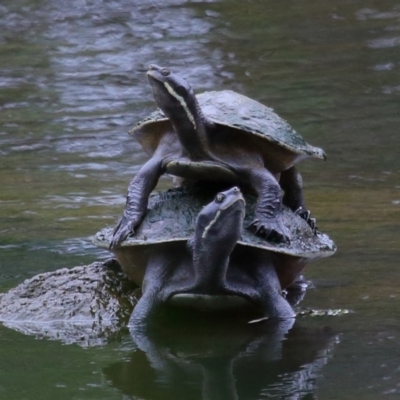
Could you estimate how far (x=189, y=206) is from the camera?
201 inches

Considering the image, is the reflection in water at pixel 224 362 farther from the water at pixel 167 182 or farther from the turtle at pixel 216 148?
the turtle at pixel 216 148

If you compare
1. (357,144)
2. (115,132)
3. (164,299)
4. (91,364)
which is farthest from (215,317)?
(115,132)

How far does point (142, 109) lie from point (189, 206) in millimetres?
6894

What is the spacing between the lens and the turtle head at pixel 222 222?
4.55 meters

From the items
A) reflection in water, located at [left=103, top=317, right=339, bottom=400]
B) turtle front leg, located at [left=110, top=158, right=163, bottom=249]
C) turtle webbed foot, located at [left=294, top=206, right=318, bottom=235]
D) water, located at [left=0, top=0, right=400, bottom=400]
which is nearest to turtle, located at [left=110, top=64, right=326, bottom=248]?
turtle front leg, located at [left=110, top=158, right=163, bottom=249]

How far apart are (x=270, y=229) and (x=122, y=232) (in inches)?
29.3

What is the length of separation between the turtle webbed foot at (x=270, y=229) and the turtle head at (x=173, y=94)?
1.92 ft

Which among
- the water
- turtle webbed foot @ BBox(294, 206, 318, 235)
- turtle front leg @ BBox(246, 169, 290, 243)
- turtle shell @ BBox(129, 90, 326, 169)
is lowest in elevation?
the water

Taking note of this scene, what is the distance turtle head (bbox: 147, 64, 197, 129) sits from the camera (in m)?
4.93

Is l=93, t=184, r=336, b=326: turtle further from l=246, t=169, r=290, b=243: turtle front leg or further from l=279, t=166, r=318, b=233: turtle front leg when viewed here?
l=279, t=166, r=318, b=233: turtle front leg

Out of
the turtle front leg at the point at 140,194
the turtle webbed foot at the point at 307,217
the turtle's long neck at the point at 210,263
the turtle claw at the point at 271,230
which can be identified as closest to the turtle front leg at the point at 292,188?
the turtle webbed foot at the point at 307,217

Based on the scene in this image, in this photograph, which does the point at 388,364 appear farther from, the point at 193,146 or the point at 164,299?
the point at 193,146

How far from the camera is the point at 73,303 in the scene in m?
5.21

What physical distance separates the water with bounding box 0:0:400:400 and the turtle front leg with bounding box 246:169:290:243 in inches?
18.5
